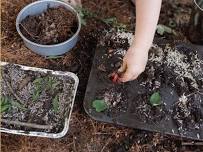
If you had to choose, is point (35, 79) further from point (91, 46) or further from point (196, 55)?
point (196, 55)

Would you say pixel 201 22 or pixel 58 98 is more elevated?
pixel 201 22

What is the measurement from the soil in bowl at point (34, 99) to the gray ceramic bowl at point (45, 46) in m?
0.12

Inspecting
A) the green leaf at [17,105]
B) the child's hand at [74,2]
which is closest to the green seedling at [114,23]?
the child's hand at [74,2]

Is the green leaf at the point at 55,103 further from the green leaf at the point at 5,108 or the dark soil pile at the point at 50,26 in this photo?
the dark soil pile at the point at 50,26

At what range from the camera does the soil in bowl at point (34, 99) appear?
168 cm

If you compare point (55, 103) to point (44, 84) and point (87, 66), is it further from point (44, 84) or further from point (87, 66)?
point (87, 66)

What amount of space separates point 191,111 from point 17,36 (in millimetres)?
935

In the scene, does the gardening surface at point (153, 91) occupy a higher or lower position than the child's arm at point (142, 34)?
lower

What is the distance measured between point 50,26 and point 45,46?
5.6 inches

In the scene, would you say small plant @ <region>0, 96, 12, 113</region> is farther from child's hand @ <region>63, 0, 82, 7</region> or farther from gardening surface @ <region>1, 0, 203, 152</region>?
child's hand @ <region>63, 0, 82, 7</region>

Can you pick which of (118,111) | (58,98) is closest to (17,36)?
(58,98)

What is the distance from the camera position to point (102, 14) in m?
2.11

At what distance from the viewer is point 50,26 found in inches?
75.2

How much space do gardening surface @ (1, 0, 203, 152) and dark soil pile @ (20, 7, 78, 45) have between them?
0.29 ft
